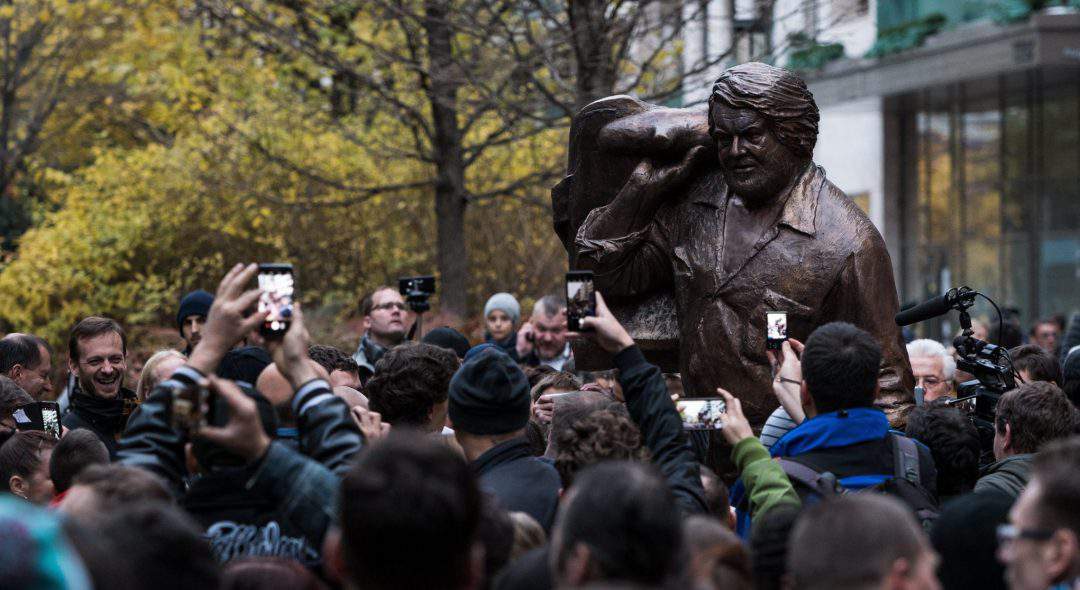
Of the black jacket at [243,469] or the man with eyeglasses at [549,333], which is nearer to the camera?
the black jacket at [243,469]

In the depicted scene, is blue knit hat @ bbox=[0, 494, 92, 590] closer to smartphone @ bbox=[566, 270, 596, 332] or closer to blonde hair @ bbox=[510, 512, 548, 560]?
blonde hair @ bbox=[510, 512, 548, 560]

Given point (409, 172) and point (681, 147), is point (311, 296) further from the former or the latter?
point (681, 147)

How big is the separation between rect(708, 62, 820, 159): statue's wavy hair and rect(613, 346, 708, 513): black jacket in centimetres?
183

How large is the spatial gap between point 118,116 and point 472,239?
6.78 metres

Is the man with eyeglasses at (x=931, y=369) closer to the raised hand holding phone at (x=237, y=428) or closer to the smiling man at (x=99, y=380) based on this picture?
the smiling man at (x=99, y=380)

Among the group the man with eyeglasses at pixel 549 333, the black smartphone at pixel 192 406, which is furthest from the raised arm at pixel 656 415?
the man with eyeglasses at pixel 549 333

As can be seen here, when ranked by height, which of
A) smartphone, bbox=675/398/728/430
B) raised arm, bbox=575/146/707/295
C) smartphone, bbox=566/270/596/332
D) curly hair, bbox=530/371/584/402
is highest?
raised arm, bbox=575/146/707/295

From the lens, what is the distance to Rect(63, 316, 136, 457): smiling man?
7047 millimetres

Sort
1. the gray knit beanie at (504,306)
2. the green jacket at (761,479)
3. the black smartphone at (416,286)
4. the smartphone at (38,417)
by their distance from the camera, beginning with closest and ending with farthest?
the green jacket at (761,479)
the smartphone at (38,417)
the black smartphone at (416,286)
the gray knit beanie at (504,306)

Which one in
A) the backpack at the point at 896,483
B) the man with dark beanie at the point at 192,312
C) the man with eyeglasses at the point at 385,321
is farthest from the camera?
the man with eyeglasses at the point at 385,321

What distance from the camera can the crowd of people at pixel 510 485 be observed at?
9.73 ft

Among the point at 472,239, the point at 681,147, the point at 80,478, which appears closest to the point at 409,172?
the point at 472,239

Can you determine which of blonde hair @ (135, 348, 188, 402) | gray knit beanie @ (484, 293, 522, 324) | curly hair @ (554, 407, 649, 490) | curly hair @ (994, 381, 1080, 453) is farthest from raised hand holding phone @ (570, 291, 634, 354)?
gray knit beanie @ (484, 293, 522, 324)

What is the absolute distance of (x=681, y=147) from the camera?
6477mm
